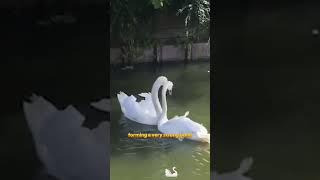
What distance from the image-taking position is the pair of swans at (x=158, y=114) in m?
3.96

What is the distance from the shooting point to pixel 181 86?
396 centimetres

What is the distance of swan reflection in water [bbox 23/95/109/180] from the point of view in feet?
13.4

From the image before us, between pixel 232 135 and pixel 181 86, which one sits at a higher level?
pixel 181 86

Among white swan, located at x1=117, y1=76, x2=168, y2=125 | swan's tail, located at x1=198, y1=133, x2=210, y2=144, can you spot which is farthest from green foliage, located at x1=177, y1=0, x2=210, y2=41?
swan's tail, located at x1=198, y1=133, x2=210, y2=144

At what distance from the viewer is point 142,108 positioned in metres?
3.98

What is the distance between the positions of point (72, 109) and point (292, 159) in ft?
6.61

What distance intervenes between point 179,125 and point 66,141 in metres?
1.05

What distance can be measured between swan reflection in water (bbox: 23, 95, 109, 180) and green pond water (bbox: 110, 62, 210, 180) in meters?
0.21

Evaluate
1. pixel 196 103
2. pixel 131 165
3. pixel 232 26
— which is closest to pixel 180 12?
pixel 232 26

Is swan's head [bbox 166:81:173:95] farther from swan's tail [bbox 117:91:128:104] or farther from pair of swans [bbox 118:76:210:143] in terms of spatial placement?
swan's tail [bbox 117:91:128:104]

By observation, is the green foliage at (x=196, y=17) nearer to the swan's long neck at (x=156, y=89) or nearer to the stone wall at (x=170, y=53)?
the stone wall at (x=170, y=53)

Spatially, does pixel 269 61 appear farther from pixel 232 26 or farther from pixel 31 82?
pixel 31 82

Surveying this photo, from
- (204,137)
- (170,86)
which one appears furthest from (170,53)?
(204,137)

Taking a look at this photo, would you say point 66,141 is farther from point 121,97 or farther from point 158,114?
point 158,114
